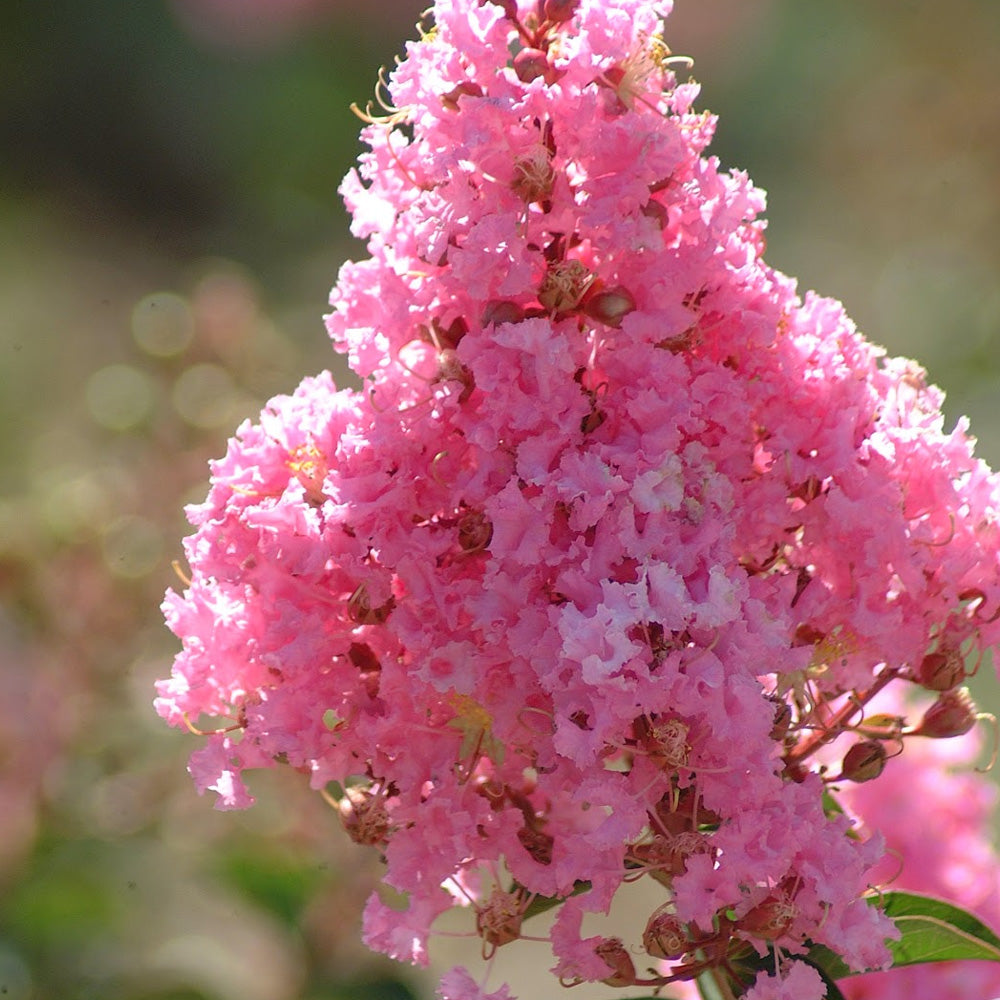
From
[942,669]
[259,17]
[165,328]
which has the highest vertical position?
→ [259,17]

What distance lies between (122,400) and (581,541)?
1.26 meters

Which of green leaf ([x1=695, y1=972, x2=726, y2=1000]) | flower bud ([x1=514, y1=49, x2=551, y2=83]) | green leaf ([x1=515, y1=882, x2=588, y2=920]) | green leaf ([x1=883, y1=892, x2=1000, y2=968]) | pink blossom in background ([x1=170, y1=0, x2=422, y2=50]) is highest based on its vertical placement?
pink blossom in background ([x1=170, y1=0, x2=422, y2=50])

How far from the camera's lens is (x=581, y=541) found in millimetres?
854

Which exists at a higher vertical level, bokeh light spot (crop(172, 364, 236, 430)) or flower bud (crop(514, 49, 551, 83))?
bokeh light spot (crop(172, 364, 236, 430))

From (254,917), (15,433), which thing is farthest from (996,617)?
(15,433)

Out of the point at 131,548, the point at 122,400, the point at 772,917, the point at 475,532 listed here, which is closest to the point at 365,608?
the point at 475,532

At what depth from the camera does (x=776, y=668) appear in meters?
0.85

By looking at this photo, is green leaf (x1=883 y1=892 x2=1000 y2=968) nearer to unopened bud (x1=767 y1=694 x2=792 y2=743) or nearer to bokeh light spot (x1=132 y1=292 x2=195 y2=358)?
unopened bud (x1=767 y1=694 x2=792 y2=743)

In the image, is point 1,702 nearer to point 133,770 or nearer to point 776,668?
point 133,770

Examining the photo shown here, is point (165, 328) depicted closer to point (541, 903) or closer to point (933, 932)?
point (541, 903)

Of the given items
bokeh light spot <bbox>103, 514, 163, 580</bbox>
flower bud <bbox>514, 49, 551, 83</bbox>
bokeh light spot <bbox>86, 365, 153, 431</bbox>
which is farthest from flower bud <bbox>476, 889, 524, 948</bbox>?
bokeh light spot <bbox>86, 365, 153, 431</bbox>

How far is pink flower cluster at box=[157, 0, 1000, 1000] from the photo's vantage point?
85 centimetres

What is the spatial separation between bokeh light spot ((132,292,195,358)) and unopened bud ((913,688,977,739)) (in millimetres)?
1209

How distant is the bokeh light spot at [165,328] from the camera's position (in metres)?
1.95
